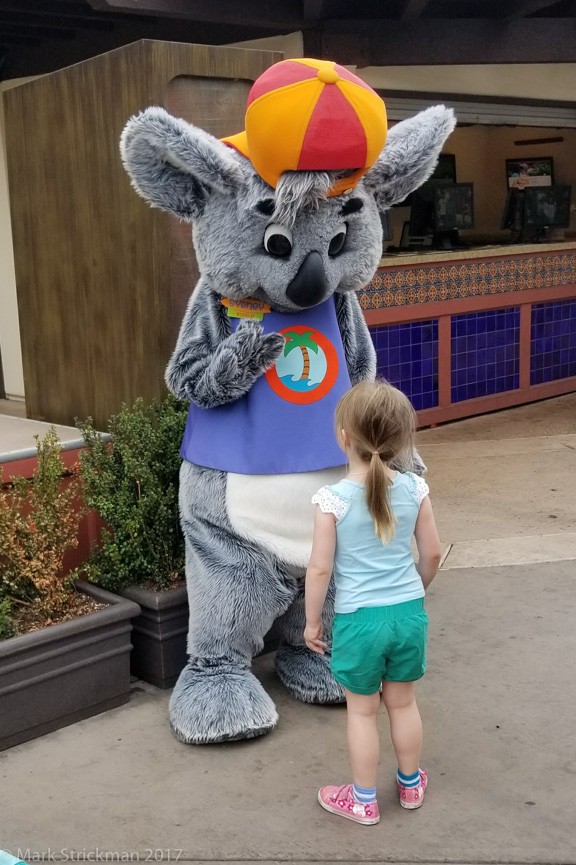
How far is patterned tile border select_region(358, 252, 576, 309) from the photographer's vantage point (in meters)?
6.77

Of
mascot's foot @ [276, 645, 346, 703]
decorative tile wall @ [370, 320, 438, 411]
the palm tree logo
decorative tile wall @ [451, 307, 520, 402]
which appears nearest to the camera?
the palm tree logo

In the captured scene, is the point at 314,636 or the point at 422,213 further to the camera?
the point at 422,213

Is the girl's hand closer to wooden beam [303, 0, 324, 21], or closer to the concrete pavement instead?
the concrete pavement

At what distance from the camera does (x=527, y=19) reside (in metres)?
6.98

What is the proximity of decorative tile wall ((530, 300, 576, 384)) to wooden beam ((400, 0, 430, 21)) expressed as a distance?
2751mm

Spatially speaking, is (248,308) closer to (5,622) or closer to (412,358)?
(5,622)

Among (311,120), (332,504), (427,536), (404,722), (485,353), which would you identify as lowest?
(404,722)

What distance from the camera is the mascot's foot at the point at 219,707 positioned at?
296cm

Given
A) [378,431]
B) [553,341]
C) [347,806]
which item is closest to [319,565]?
[378,431]

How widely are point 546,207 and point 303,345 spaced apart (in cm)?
613

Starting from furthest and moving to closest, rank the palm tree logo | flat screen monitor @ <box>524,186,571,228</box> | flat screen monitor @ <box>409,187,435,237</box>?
flat screen monitor @ <box>524,186,571,228</box> < flat screen monitor @ <box>409,187,435,237</box> < the palm tree logo

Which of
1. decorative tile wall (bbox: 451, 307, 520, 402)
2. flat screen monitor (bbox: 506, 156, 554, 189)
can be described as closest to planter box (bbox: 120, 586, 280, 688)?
decorative tile wall (bbox: 451, 307, 520, 402)

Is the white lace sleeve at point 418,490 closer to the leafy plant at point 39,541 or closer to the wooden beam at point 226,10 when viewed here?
the leafy plant at point 39,541

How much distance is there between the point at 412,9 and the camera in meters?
6.07
